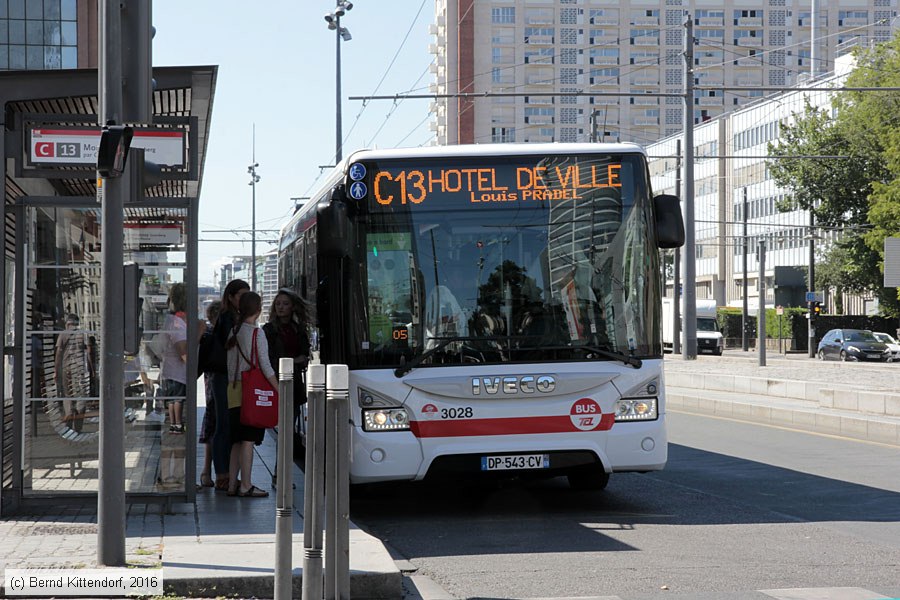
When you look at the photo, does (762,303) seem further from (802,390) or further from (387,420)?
(387,420)

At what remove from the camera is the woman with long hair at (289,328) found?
41.5 feet

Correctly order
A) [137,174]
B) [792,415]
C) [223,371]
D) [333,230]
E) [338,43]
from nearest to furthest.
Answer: [137,174], [333,230], [223,371], [792,415], [338,43]

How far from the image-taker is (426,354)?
33.4 ft

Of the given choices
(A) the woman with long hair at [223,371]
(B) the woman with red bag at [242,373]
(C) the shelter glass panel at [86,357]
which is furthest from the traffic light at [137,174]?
(A) the woman with long hair at [223,371]

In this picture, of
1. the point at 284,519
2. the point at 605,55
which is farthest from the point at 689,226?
the point at 605,55

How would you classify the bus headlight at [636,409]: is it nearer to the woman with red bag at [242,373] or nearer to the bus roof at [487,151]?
the bus roof at [487,151]

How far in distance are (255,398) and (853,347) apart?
4896 centimetres

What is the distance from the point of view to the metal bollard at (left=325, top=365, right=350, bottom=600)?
259 inches

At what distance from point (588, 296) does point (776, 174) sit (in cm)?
5174

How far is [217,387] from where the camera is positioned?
11305 mm

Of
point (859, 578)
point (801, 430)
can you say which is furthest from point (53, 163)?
point (801, 430)

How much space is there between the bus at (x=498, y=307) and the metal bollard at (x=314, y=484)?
137 inches

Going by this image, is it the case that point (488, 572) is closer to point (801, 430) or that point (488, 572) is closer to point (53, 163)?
point (53, 163)

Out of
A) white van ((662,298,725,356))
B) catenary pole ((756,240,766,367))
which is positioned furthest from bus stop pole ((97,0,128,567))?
white van ((662,298,725,356))
